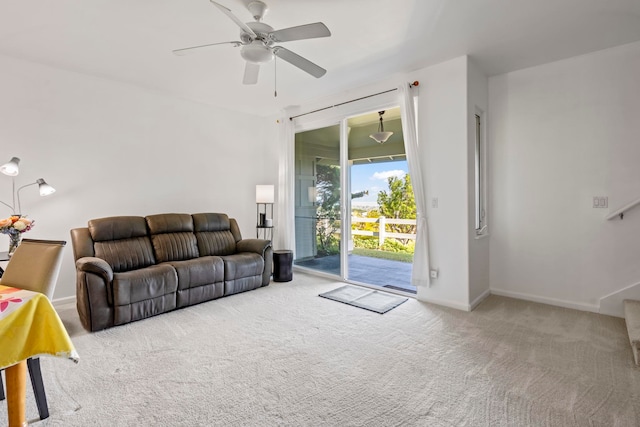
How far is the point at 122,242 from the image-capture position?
146 inches

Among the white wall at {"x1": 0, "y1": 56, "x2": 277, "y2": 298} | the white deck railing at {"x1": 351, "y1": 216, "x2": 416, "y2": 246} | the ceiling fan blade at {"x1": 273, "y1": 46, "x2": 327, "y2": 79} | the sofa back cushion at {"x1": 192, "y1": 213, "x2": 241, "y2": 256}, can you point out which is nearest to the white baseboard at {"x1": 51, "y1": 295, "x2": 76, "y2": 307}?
the white wall at {"x1": 0, "y1": 56, "x2": 277, "y2": 298}

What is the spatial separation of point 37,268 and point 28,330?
594 mm

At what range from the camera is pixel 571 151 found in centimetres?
345

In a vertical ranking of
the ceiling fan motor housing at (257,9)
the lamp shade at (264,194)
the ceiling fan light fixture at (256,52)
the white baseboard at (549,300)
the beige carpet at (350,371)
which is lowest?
the beige carpet at (350,371)

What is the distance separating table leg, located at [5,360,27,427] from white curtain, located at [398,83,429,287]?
11.1 ft

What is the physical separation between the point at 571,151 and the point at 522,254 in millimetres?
1283

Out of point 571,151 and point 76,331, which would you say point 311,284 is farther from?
point 571,151

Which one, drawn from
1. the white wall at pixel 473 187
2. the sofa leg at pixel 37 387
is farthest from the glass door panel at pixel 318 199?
the sofa leg at pixel 37 387

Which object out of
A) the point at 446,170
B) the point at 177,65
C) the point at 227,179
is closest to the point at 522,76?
the point at 446,170

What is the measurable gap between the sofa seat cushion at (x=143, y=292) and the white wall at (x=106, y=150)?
1331 millimetres

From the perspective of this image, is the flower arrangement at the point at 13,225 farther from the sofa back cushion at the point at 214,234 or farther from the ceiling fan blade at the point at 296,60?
the ceiling fan blade at the point at 296,60

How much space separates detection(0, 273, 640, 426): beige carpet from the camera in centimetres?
177

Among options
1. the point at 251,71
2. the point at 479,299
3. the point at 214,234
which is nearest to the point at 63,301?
the point at 214,234

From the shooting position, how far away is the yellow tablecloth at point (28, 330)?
1406 mm
